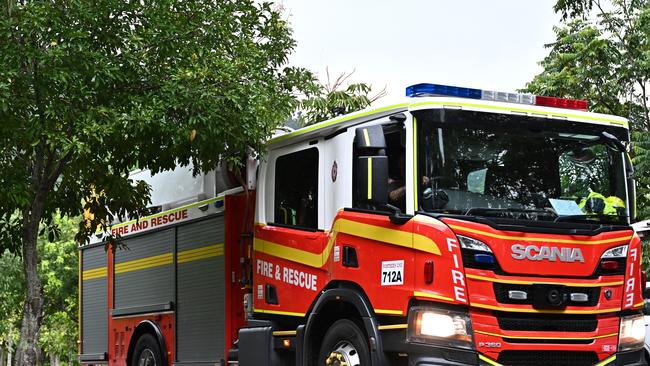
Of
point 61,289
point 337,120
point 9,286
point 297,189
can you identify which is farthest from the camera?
point 61,289

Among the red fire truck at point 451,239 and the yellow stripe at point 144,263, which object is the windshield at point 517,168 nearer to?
the red fire truck at point 451,239

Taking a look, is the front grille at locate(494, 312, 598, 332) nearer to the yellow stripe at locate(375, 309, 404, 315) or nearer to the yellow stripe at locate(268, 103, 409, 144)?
the yellow stripe at locate(375, 309, 404, 315)

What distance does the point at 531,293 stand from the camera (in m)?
7.42

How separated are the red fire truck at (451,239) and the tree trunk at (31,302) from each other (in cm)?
303

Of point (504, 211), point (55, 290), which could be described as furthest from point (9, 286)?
point (504, 211)

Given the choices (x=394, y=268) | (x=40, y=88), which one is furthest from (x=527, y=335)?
(x=40, y=88)

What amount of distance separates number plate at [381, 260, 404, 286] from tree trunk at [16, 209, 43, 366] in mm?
5297

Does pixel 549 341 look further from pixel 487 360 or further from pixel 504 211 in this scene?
pixel 504 211

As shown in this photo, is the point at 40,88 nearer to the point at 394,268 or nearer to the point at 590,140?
the point at 394,268

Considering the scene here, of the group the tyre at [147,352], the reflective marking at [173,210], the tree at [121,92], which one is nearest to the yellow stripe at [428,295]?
the tree at [121,92]

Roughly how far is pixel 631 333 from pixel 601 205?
108 cm

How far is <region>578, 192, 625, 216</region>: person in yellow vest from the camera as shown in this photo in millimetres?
7974

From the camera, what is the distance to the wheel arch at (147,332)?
11586 mm

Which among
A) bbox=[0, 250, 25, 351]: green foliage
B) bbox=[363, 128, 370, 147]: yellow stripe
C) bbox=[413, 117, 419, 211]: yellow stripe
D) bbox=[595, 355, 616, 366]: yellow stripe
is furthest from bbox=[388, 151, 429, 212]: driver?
bbox=[0, 250, 25, 351]: green foliage
